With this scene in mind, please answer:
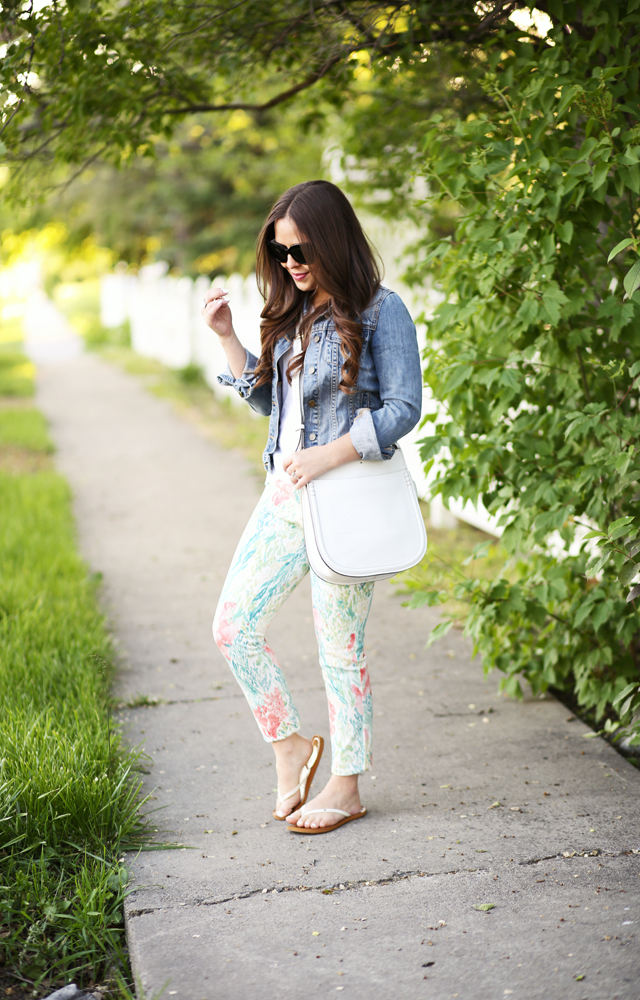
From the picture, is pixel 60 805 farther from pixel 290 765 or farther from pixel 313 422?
pixel 313 422

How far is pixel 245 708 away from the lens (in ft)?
12.9

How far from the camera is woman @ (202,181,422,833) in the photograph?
2631 millimetres

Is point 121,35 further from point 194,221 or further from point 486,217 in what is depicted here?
point 194,221

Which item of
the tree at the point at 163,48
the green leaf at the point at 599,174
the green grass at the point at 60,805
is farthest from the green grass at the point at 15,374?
the green leaf at the point at 599,174

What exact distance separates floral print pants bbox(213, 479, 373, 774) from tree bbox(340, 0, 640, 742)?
22.8 inches

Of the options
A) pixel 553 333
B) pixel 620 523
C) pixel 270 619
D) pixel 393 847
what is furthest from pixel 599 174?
pixel 393 847

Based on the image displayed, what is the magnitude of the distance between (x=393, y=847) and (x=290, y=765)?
411 millimetres

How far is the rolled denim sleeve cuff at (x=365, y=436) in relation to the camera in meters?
2.60

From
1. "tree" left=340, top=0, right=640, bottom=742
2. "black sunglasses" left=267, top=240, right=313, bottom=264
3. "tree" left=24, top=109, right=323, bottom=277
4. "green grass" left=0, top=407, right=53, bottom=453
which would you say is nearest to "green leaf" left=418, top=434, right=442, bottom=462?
"tree" left=340, top=0, right=640, bottom=742

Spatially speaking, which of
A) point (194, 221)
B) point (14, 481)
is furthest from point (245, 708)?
point (194, 221)

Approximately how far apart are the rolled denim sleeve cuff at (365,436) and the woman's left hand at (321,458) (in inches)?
0.9

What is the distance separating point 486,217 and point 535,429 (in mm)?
775

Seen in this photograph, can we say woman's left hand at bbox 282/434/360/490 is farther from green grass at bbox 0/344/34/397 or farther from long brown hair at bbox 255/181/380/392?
green grass at bbox 0/344/34/397

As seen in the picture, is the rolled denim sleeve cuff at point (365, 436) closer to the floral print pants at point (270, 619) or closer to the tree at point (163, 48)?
the floral print pants at point (270, 619)
